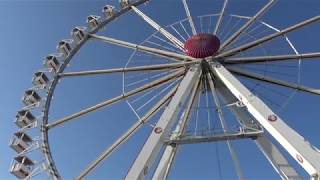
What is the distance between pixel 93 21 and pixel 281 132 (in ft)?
44.9

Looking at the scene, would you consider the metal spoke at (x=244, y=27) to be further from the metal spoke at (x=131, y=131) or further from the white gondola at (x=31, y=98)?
the white gondola at (x=31, y=98)

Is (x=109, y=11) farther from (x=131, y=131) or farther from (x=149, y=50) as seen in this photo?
(x=131, y=131)

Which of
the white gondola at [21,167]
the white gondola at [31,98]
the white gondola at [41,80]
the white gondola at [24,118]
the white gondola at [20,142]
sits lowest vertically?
the white gondola at [21,167]

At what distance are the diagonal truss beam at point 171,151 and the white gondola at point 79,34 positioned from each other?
26.2ft

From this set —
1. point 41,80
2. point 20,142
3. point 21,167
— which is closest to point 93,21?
point 41,80

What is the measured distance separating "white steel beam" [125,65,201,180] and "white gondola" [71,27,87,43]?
7696 mm

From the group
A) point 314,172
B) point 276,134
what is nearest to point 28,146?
point 276,134

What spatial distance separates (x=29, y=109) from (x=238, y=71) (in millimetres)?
9381

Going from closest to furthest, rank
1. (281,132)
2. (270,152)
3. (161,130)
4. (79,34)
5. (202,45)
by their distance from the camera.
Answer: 1. (281,132)
2. (161,130)
3. (270,152)
4. (202,45)
5. (79,34)

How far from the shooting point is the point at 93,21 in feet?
85.3

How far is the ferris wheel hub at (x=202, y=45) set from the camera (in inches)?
800

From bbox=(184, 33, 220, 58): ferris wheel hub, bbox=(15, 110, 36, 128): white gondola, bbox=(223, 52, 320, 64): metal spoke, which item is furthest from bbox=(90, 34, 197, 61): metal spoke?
bbox=(15, 110, 36, 128): white gondola

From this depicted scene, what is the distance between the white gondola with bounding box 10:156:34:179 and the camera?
20906mm

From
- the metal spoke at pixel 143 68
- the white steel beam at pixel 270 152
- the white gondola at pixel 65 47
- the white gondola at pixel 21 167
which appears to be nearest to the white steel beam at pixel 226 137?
the white steel beam at pixel 270 152
